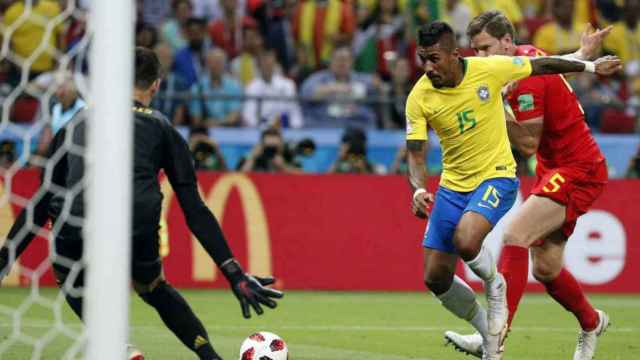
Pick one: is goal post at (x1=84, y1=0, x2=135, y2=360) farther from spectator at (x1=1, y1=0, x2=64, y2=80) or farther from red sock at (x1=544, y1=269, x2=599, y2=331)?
spectator at (x1=1, y1=0, x2=64, y2=80)

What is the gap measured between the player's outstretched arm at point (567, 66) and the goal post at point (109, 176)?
369cm

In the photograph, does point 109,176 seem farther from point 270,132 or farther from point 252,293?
point 270,132

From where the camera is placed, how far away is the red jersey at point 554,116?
327 inches

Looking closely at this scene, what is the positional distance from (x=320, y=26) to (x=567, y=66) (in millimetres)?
9088

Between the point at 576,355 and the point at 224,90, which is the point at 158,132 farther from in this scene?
the point at 224,90

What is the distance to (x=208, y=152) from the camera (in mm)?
14172

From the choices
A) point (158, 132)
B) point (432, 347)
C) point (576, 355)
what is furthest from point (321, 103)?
point (158, 132)

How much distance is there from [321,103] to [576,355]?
7.86m

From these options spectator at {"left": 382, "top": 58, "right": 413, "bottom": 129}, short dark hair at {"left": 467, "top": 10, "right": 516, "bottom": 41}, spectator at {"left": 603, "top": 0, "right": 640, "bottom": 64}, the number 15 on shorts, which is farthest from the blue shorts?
spectator at {"left": 603, "top": 0, "right": 640, "bottom": 64}

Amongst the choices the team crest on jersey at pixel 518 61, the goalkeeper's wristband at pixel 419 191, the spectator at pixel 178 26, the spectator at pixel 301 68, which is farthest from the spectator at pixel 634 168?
the goalkeeper's wristband at pixel 419 191

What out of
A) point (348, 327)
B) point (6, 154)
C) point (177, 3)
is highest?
point (177, 3)

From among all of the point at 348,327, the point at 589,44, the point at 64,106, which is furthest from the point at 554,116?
the point at 64,106

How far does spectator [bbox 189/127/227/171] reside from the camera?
14.2m

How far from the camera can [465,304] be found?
25.5 feet
